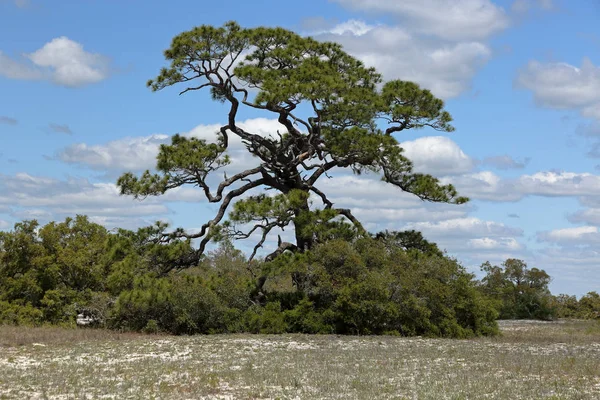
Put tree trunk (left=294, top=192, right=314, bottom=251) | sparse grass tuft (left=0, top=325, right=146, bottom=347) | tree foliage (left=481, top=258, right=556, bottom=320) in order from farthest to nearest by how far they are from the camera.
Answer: tree foliage (left=481, top=258, right=556, bottom=320)
tree trunk (left=294, top=192, right=314, bottom=251)
sparse grass tuft (left=0, top=325, right=146, bottom=347)

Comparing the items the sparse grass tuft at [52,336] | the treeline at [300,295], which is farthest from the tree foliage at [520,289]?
the sparse grass tuft at [52,336]

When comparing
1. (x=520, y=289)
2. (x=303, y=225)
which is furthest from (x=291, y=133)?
(x=520, y=289)

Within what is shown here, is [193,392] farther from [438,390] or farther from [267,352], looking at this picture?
[267,352]

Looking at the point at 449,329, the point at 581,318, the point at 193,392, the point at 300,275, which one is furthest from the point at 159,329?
the point at 581,318

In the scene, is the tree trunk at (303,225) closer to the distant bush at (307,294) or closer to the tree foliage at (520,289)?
the distant bush at (307,294)

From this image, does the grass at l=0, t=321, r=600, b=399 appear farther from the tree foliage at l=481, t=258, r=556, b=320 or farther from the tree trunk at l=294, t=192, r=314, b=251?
the tree foliage at l=481, t=258, r=556, b=320

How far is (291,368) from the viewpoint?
1706 cm

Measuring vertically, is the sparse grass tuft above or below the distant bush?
below

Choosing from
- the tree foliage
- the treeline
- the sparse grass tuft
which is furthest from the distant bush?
the tree foliage

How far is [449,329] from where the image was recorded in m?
27.8

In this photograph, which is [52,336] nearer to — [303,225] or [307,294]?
[307,294]

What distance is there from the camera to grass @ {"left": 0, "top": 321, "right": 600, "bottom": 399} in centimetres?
1419

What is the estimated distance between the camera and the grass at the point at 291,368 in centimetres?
1419

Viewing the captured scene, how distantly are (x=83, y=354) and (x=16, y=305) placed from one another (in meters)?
13.7
